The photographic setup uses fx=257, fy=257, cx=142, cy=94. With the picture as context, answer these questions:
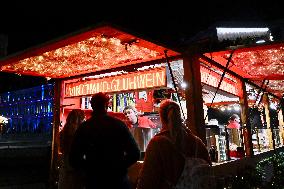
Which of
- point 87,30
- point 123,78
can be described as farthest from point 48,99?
point 87,30

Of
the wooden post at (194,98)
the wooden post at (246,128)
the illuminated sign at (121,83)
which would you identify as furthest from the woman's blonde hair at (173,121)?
the wooden post at (246,128)

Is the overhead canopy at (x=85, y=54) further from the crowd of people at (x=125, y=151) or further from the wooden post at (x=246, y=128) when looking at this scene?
the wooden post at (x=246, y=128)

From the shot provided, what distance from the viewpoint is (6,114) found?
170 feet

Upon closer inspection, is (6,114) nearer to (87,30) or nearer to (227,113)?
(227,113)

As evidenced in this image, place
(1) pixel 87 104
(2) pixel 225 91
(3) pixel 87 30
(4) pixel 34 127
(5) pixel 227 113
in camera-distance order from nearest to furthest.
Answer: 1. (3) pixel 87 30
2. (2) pixel 225 91
3. (1) pixel 87 104
4. (5) pixel 227 113
5. (4) pixel 34 127

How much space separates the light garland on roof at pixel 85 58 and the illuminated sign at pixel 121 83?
1.40 ft

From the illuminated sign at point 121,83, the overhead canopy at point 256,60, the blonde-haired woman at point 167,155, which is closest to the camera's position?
the blonde-haired woman at point 167,155

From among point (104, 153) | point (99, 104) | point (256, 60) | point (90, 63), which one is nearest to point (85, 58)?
point (90, 63)

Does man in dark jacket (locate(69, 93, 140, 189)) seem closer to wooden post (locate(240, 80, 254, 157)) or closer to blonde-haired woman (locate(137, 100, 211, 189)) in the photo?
blonde-haired woman (locate(137, 100, 211, 189))

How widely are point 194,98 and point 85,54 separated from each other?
3.18m

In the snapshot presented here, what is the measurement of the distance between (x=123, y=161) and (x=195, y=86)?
3478 mm

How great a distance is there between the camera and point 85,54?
7.08 metres

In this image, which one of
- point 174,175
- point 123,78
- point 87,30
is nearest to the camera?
point 174,175

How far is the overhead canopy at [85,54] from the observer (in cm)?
533
